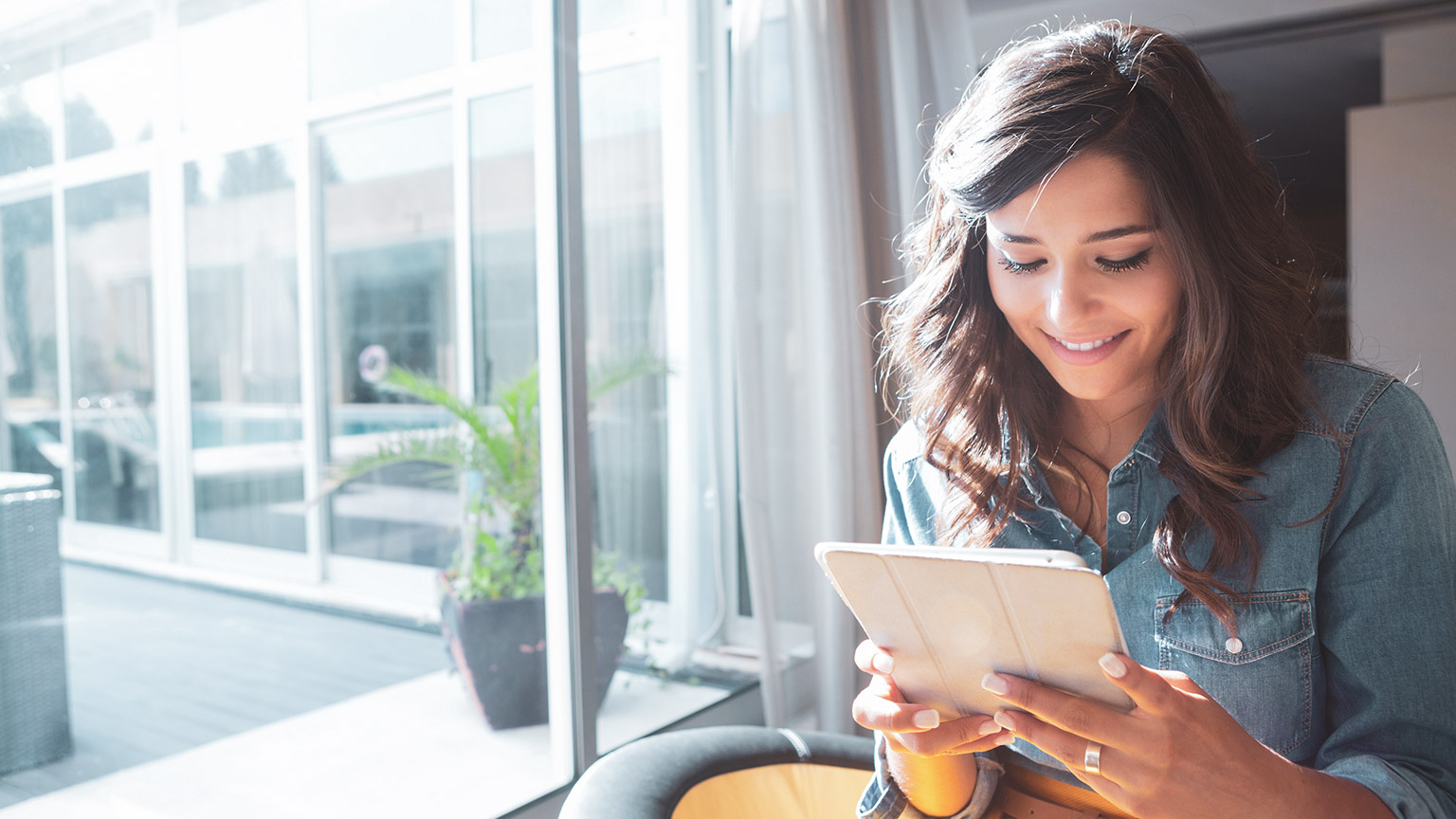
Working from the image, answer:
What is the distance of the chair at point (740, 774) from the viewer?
1.20 metres

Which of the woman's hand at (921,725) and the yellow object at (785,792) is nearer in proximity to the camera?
the woman's hand at (921,725)

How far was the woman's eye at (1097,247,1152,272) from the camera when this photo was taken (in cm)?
95

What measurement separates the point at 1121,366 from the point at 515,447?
1.84 m

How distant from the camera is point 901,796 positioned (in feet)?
3.60

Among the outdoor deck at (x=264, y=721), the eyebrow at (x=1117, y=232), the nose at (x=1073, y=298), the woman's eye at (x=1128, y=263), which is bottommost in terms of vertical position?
the outdoor deck at (x=264, y=721)

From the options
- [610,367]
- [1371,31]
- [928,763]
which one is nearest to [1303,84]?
[1371,31]

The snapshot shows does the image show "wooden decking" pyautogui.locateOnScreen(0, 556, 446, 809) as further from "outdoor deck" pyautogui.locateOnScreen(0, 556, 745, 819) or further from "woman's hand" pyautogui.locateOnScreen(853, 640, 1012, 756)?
"woman's hand" pyautogui.locateOnScreen(853, 640, 1012, 756)

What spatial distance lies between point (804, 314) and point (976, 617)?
1.76 meters

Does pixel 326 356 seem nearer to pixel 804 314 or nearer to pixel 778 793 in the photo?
pixel 804 314

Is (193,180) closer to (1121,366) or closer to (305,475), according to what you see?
(305,475)

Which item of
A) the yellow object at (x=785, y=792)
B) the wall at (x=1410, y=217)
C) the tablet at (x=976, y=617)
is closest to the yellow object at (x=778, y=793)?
the yellow object at (x=785, y=792)

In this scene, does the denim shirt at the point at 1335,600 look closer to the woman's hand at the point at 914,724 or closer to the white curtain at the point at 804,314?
the woman's hand at the point at 914,724

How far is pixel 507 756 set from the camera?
7.55 ft

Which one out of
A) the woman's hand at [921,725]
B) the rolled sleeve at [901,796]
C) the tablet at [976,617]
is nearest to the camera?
the tablet at [976,617]
